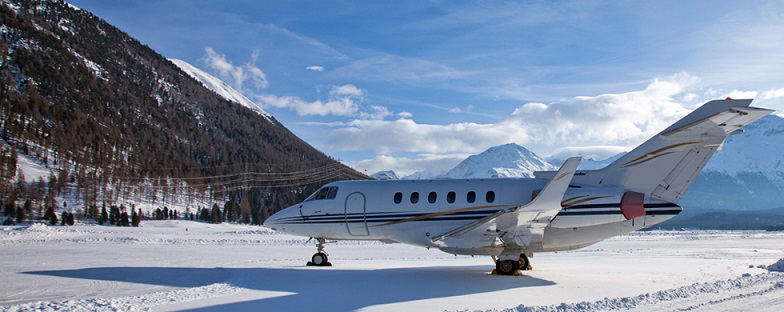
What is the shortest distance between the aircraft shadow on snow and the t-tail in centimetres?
359

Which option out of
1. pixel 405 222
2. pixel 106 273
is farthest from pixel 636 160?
pixel 106 273

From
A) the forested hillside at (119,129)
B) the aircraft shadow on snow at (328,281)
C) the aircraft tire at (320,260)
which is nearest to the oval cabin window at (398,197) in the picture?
the aircraft shadow on snow at (328,281)

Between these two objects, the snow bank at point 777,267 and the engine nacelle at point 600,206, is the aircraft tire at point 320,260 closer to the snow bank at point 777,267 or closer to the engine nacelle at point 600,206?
the engine nacelle at point 600,206

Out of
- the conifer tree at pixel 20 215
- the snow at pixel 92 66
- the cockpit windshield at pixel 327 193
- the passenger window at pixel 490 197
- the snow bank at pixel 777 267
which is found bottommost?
the snow bank at pixel 777 267

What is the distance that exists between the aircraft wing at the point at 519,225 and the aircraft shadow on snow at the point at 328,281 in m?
0.94

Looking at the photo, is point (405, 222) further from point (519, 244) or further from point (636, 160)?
point (636, 160)

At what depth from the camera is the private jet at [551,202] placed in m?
13.2

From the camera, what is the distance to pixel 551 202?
1285 centimetres

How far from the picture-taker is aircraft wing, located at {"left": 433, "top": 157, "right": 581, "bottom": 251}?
12531 mm

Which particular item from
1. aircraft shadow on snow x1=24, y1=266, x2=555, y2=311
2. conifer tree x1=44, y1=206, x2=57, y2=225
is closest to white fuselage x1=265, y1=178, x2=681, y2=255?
aircraft shadow on snow x1=24, y1=266, x2=555, y2=311

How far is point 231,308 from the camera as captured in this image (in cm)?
973

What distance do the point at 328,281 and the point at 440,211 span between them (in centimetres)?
393

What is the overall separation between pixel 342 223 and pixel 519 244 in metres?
5.58

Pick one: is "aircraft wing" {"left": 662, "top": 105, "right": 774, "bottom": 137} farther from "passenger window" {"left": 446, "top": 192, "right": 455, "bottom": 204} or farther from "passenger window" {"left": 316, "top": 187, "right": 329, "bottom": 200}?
"passenger window" {"left": 316, "top": 187, "right": 329, "bottom": 200}
